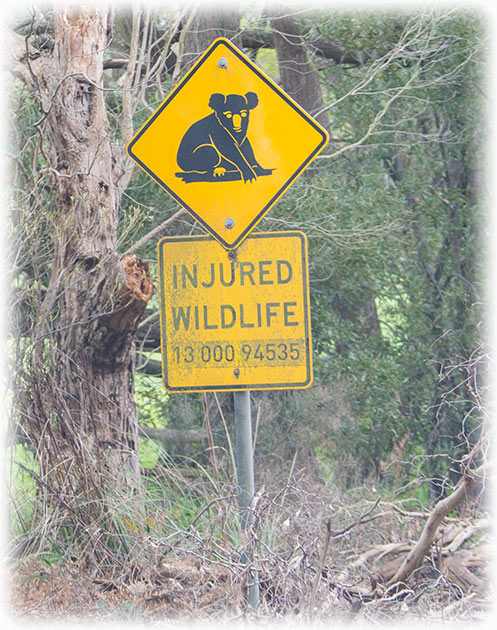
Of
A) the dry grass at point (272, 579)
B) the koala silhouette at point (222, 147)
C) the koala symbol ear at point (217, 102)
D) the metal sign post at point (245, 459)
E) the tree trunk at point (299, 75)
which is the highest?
the tree trunk at point (299, 75)

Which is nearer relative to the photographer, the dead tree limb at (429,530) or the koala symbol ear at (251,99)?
the koala symbol ear at (251,99)

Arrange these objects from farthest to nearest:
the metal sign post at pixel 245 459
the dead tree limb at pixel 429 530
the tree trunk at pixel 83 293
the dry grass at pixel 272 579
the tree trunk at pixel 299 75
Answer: the tree trunk at pixel 299 75
the tree trunk at pixel 83 293
the dead tree limb at pixel 429 530
the dry grass at pixel 272 579
the metal sign post at pixel 245 459

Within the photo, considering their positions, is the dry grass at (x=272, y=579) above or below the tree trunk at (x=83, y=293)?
below

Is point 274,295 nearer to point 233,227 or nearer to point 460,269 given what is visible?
point 233,227

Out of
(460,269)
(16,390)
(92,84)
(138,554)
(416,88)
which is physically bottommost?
(138,554)

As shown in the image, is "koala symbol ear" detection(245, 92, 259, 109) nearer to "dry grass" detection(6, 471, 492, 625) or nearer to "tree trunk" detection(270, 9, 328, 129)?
"dry grass" detection(6, 471, 492, 625)

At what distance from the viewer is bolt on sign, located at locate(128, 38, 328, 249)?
150 inches

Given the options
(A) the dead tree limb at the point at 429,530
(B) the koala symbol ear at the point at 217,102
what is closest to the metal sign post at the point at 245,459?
(A) the dead tree limb at the point at 429,530

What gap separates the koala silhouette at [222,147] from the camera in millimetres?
3812

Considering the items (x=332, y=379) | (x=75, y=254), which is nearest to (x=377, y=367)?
(x=332, y=379)

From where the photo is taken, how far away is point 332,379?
9328 millimetres

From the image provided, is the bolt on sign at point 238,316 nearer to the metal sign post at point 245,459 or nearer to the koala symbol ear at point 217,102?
the metal sign post at point 245,459

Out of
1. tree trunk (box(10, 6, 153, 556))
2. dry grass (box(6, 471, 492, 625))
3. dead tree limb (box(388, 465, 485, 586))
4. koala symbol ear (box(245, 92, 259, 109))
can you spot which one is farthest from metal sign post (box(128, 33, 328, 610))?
tree trunk (box(10, 6, 153, 556))

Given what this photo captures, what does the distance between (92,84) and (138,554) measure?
390 cm
